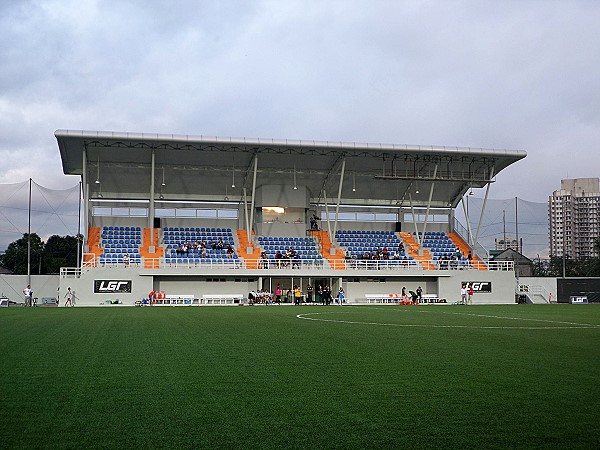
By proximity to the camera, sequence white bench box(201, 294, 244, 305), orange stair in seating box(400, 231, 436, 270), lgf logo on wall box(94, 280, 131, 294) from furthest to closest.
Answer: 1. orange stair in seating box(400, 231, 436, 270)
2. white bench box(201, 294, 244, 305)
3. lgf logo on wall box(94, 280, 131, 294)

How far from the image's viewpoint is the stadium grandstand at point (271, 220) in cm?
4675

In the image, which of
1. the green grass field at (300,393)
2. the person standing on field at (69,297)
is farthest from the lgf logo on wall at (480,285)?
the green grass field at (300,393)

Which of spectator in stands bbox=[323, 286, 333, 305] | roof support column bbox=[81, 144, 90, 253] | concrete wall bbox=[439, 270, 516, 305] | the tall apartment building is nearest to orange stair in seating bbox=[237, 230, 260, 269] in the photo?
spectator in stands bbox=[323, 286, 333, 305]

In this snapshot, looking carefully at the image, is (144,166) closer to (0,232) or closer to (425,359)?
(0,232)

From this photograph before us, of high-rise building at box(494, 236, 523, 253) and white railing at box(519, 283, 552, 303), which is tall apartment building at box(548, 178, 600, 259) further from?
white railing at box(519, 283, 552, 303)

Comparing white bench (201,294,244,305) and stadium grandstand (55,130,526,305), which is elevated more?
stadium grandstand (55,130,526,305)

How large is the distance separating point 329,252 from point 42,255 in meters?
49.7

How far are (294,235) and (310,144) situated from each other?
1026 cm

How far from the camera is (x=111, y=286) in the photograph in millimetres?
44562

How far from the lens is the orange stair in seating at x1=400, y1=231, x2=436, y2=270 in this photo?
52022 millimetres

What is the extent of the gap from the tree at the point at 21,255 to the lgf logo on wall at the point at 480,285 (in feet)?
186

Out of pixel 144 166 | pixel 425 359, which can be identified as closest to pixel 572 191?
pixel 144 166

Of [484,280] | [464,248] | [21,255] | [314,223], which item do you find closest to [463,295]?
[484,280]

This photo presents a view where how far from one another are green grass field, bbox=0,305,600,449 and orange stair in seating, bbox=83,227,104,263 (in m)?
34.1
